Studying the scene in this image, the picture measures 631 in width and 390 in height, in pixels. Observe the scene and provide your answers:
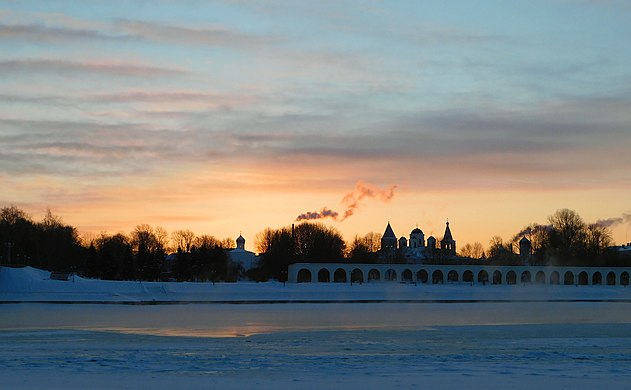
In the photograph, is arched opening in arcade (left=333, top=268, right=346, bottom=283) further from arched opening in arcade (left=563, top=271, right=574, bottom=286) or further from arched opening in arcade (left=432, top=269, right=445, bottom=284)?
arched opening in arcade (left=563, top=271, right=574, bottom=286)

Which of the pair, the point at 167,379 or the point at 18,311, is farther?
the point at 18,311

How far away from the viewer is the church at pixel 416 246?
163250mm

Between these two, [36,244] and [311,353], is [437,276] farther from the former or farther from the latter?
[311,353]

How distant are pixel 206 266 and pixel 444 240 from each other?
279 ft

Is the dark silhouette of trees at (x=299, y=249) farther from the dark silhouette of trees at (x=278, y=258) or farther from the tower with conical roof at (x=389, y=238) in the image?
the tower with conical roof at (x=389, y=238)

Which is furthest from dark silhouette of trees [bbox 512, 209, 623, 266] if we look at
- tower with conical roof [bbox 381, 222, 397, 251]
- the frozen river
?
the frozen river

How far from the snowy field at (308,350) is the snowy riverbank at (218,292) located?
684 inches

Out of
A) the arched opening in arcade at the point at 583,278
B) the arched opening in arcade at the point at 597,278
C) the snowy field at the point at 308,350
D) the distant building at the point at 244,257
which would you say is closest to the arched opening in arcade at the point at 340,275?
the arched opening in arcade at the point at 583,278

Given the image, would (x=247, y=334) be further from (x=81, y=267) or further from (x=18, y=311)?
(x=81, y=267)

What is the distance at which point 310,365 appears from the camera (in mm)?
21391

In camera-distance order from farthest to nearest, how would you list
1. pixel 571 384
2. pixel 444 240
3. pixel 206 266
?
pixel 444 240 < pixel 206 266 < pixel 571 384

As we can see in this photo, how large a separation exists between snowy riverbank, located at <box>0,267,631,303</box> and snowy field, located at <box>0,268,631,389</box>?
17.4 metres

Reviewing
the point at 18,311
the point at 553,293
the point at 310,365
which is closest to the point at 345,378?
the point at 310,365

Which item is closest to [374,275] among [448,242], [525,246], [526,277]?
[526,277]
